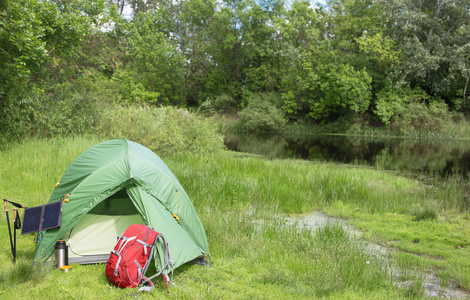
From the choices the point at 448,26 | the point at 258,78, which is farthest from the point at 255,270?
Answer: the point at 258,78

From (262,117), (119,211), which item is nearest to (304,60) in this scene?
(262,117)

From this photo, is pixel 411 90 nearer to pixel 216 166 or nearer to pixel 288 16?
pixel 288 16

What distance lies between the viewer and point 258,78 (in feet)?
123

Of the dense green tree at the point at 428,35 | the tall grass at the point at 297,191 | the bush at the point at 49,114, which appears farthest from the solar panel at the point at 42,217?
the dense green tree at the point at 428,35

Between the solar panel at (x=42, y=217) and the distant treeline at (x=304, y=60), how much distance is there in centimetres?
984

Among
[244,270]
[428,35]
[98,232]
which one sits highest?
[428,35]

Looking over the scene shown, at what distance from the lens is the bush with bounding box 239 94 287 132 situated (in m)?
32.0

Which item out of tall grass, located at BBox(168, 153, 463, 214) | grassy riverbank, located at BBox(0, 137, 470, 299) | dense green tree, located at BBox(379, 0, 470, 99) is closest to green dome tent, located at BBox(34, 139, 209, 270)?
grassy riverbank, located at BBox(0, 137, 470, 299)

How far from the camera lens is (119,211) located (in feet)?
16.6

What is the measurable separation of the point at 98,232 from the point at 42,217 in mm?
755

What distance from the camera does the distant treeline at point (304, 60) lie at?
1073 inches

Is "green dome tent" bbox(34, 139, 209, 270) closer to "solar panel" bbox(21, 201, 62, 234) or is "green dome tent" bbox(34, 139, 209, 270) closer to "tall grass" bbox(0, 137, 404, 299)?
"solar panel" bbox(21, 201, 62, 234)

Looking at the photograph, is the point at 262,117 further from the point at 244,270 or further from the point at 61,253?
the point at 61,253

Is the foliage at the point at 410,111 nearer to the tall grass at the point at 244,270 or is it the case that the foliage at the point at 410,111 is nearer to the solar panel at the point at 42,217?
the tall grass at the point at 244,270
